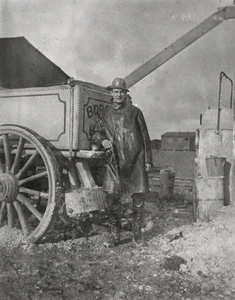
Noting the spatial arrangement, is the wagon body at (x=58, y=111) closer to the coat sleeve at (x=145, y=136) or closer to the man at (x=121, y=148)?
the man at (x=121, y=148)

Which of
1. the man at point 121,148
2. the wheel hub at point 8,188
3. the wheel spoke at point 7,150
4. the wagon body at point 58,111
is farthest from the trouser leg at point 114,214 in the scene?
the wheel spoke at point 7,150

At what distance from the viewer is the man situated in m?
3.99

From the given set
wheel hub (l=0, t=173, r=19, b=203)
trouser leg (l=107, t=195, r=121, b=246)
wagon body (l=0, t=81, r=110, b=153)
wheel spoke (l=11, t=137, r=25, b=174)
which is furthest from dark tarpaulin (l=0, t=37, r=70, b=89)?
trouser leg (l=107, t=195, r=121, b=246)

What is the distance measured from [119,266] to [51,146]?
5.34 ft

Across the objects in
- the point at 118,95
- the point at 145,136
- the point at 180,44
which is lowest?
the point at 145,136

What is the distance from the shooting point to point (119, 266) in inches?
137

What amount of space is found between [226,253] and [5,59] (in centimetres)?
1108

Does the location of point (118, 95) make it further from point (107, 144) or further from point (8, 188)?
point (8, 188)

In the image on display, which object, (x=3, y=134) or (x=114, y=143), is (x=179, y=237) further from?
(x=3, y=134)

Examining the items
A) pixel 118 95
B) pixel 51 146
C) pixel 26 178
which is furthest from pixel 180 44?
pixel 26 178

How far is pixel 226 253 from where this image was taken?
348 centimetres

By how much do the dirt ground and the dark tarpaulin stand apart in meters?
7.41

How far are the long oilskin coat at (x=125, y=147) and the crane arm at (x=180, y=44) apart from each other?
2058 mm

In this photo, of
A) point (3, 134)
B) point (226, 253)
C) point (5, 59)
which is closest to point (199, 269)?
point (226, 253)
